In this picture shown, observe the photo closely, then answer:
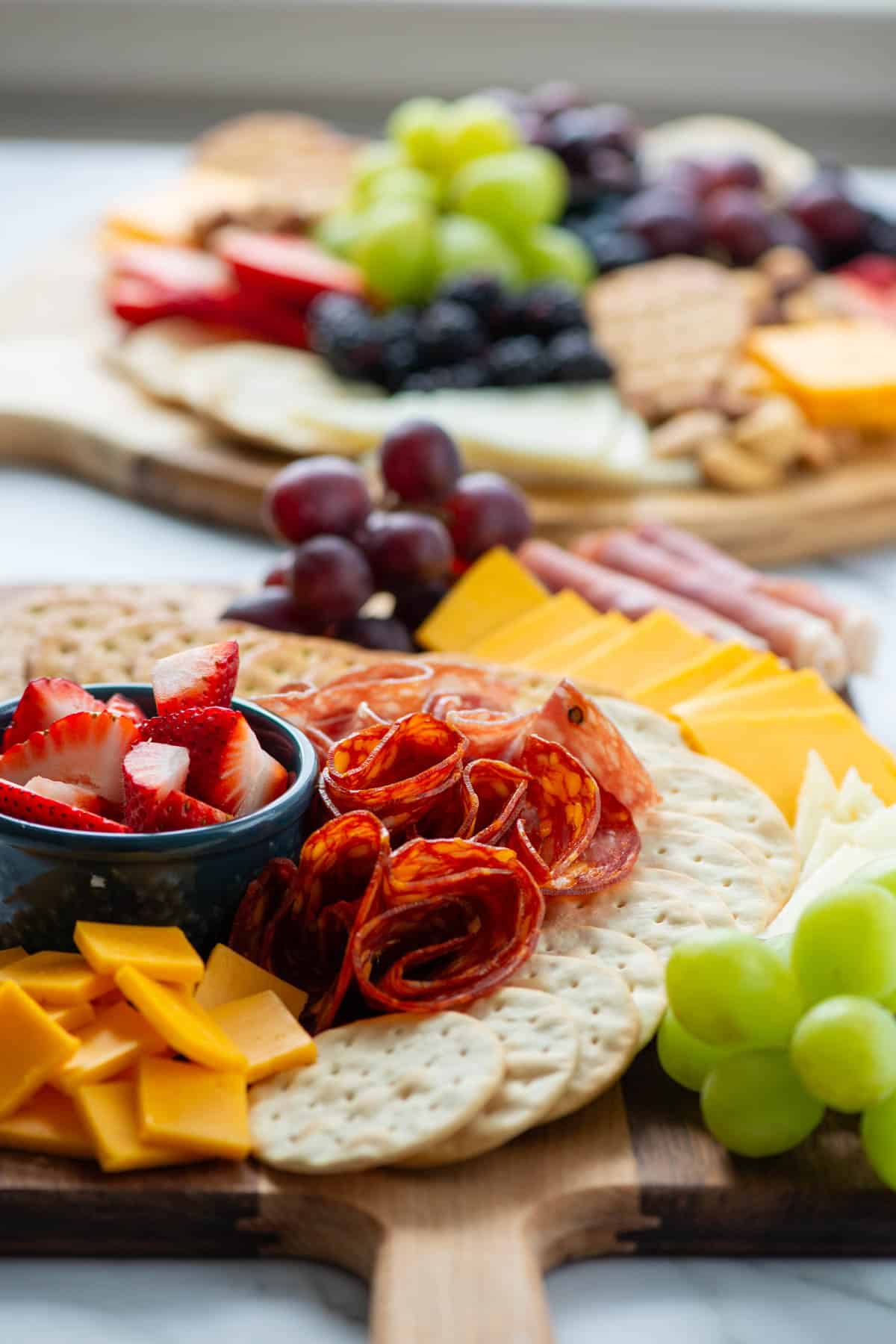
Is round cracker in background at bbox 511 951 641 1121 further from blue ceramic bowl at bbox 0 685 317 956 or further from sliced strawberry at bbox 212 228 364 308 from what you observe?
sliced strawberry at bbox 212 228 364 308

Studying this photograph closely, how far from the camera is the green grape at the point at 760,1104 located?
43.8 inches

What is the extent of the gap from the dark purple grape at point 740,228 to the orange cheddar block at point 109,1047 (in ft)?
8.46

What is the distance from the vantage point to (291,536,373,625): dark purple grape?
1.85 meters

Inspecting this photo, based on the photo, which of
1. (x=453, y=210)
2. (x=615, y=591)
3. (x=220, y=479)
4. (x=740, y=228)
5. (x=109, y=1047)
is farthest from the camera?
(x=740, y=228)

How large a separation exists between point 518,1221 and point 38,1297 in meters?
0.31

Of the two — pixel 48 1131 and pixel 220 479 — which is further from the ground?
pixel 48 1131

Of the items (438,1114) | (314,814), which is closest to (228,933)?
(314,814)

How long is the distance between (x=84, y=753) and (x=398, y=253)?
1905 mm

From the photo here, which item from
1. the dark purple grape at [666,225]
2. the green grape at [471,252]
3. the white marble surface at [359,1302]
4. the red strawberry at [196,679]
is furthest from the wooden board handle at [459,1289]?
the dark purple grape at [666,225]

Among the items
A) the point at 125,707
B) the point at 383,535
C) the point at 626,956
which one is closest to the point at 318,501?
the point at 383,535

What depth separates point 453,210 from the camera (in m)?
3.23

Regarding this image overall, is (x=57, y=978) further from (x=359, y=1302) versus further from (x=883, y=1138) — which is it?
(x=883, y=1138)

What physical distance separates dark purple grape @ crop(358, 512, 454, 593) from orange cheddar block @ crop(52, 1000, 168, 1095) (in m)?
0.85

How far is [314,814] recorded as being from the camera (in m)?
1.37
